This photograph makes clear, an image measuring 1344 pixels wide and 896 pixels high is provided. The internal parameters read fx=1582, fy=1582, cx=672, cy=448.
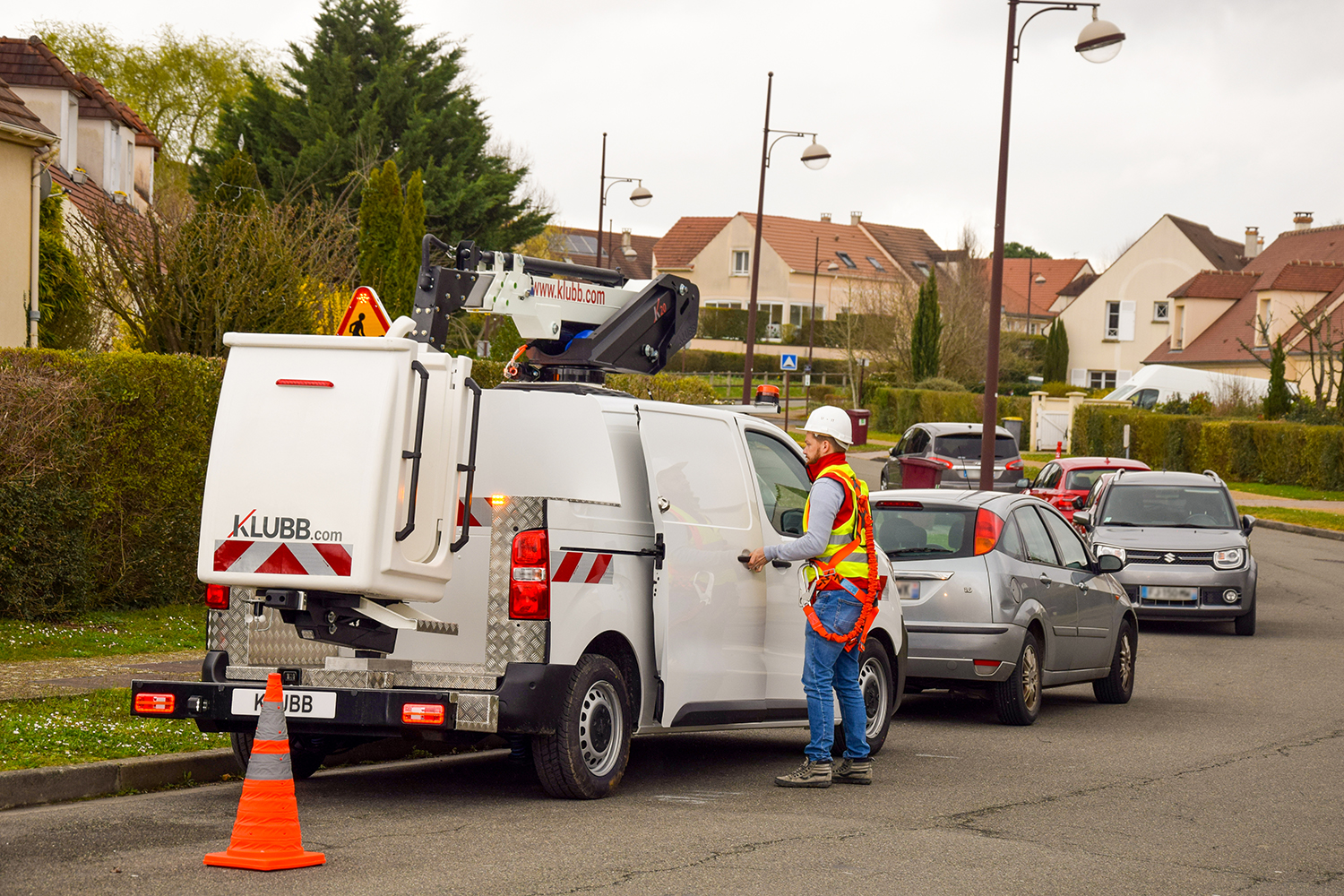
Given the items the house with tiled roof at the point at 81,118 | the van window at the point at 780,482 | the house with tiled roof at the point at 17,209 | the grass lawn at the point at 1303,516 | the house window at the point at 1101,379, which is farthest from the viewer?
the house window at the point at 1101,379

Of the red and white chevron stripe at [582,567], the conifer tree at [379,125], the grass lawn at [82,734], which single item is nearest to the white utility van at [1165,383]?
the conifer tree at [379,125]

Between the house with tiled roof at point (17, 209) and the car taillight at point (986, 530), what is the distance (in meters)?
15.2

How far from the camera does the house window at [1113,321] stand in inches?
3027

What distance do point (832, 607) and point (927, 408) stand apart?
48719 millimetres

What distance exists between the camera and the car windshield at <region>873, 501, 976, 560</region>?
1132 cm

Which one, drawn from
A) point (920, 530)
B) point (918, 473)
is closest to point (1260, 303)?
point (918, 473)

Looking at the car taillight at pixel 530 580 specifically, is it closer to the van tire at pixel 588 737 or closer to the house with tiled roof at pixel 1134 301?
the van tire at pixel 588 737

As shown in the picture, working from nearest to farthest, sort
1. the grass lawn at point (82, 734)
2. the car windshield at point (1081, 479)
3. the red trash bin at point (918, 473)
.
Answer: the grass lawn at point (82, 734) < the car windshield at point (1081, 479) < the red trash bin at point (918, 473)

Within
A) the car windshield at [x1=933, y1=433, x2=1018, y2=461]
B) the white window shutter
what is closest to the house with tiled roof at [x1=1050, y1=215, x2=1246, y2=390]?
the white window shutter

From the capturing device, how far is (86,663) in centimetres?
1131

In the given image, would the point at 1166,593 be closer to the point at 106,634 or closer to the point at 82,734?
the point at 106,634

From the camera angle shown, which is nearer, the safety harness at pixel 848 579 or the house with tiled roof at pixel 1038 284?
the safety harness at pixel 848 579

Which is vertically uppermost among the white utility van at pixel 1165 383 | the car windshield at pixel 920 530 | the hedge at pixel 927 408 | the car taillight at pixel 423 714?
the white utility van at pixel 1165 383

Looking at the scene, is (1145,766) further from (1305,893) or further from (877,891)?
(877,891)
